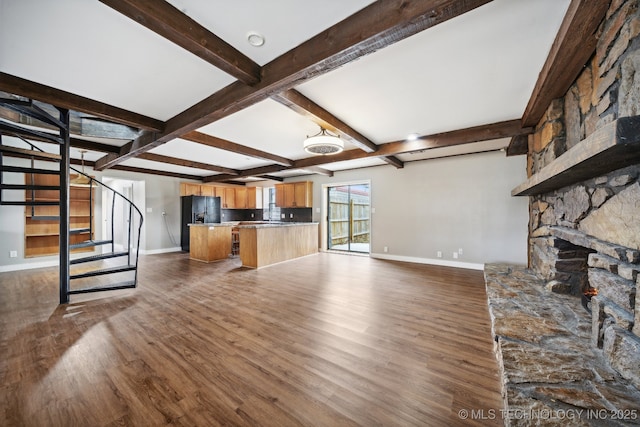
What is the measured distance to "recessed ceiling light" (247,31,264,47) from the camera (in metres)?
1.68

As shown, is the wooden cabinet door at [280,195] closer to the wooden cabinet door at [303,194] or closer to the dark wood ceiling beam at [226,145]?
the wooden cabinet door at [303,194]

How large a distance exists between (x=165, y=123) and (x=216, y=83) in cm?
149

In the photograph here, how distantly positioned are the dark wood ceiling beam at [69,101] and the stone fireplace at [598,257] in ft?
13.8

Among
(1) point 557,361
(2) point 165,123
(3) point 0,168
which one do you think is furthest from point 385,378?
(3) point 0,168

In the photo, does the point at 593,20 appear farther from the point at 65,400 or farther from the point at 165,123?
the point at 165,123

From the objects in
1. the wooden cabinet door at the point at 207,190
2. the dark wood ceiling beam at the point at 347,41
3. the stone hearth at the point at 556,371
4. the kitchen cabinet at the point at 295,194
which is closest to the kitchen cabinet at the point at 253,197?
the wooden cabinet door at the point at 207,190

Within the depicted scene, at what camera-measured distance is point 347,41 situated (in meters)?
1.56

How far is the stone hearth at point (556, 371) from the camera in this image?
104 cm

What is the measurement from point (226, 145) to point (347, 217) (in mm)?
4587

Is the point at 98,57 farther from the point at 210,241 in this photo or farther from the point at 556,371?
the point at 210,241

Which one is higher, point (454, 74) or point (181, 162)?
point (454, 74)

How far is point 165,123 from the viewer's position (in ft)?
10.8

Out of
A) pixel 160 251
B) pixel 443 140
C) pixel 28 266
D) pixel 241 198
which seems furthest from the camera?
pixel 241 198

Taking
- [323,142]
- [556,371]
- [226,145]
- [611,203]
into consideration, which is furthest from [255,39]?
[556,371]
